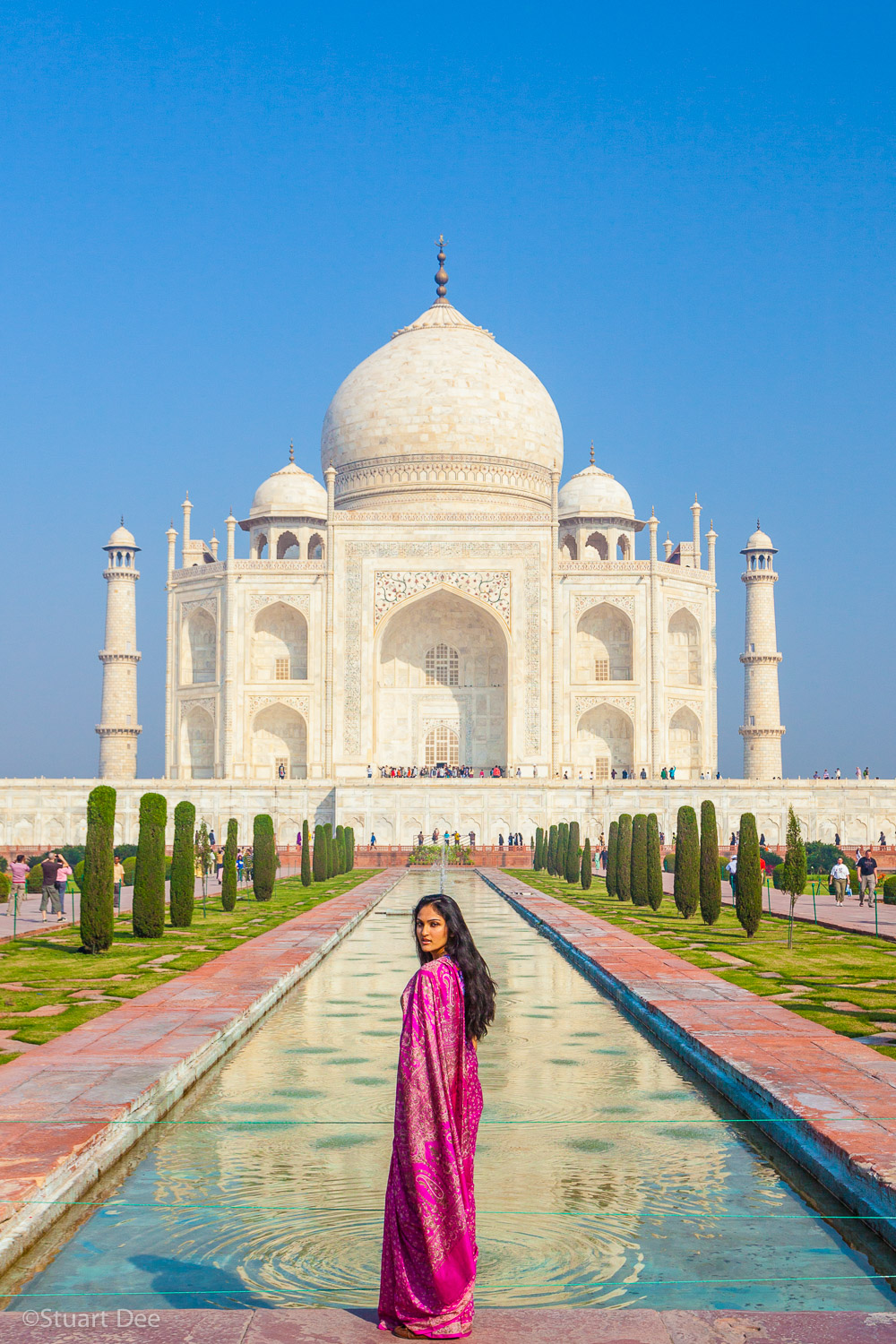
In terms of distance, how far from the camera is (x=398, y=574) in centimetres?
2834

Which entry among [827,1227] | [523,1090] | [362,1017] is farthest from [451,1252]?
[362,1017]

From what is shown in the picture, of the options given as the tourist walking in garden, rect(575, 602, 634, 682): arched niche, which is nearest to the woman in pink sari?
the tourist walking in garden

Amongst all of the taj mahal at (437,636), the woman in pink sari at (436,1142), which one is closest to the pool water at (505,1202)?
the woman in pink sari at (436,1142)

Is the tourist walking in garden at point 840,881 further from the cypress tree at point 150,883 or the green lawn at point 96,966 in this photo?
the cypress tree at point 150,883

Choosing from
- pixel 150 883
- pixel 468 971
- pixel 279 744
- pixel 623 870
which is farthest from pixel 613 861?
pixel 279 744

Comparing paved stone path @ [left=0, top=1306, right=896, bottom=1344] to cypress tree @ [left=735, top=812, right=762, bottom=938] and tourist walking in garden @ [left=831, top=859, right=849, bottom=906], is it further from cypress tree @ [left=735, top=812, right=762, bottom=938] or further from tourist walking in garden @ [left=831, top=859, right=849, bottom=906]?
tourist walking in garden @ [left=831, top=859, right=849, bottom=906]

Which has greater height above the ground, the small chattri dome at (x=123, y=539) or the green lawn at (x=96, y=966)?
the small chattri dome at (x=123, y=539)

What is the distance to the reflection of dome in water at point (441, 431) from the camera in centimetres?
3084

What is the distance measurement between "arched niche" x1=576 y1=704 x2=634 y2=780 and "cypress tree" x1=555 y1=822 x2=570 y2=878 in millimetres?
8460

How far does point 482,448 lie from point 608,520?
151 inches

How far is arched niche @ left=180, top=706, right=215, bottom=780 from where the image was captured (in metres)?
29.3

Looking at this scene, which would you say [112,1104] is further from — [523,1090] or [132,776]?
[132,776]

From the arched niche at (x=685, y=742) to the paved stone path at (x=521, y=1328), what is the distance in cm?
2737

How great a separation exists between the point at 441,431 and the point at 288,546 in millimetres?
4607
